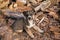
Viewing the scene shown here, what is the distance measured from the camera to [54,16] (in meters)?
1.73

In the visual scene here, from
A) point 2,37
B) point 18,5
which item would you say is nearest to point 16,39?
point 2,37

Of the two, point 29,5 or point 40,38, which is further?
point 29,5

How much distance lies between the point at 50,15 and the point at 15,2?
415 millimetres

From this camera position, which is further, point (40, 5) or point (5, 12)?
point (40, 5)

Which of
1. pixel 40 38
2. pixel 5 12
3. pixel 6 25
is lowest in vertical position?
pixel 40 38

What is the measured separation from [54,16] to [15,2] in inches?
18.1

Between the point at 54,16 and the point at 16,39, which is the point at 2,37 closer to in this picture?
the point at 16,39

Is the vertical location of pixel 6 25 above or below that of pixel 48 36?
above

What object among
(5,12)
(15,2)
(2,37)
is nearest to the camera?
(2,37)

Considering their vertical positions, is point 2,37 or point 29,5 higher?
point 29,5

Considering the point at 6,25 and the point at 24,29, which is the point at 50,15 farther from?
the point at 6,25

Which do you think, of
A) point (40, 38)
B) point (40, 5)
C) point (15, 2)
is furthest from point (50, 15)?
point (15, 2)

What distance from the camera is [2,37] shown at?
154 centimetres

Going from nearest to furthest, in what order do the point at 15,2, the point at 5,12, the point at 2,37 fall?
the point at 2,37 < the point at 5,12 < the point at 15,2
